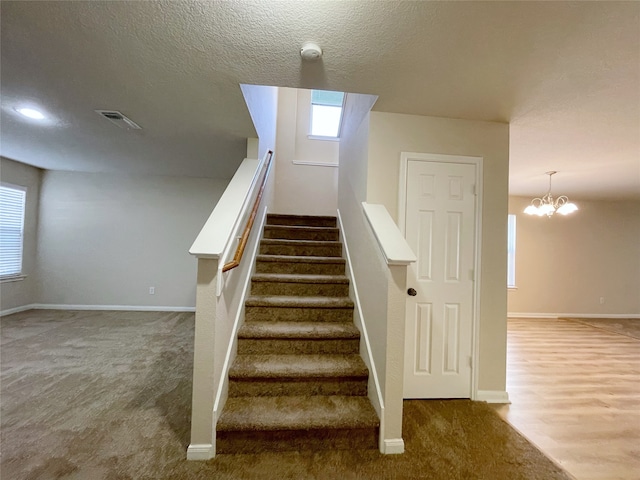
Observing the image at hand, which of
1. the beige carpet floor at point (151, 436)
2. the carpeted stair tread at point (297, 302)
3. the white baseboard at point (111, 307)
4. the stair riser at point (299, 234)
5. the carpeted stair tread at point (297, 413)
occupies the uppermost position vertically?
the stair riser at point (299, 234)

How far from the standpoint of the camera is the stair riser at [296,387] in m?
1.85

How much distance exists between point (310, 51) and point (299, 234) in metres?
2.15

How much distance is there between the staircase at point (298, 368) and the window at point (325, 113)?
2.90 meters

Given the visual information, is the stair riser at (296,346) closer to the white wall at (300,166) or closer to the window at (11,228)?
the white wall at (300,166)

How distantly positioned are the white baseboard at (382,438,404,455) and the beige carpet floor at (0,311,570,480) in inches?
1.9

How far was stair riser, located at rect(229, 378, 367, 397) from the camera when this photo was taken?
1851 millimetres

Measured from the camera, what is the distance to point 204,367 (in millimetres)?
1544

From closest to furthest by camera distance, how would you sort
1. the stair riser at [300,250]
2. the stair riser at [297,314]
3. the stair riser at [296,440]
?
the stair riser at [296,440], the stair riser at [297,314], the stair riser at [300,250]

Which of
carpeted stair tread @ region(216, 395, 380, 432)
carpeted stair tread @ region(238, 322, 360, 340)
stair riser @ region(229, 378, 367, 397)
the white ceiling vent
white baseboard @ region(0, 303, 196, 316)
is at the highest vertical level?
the white ceiling vent

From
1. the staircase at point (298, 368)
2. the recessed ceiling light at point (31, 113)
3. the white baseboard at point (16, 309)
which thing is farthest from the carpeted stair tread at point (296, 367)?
the white baseboard at point (16, 309)

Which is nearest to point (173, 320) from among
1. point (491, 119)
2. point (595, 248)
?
point (491, 119)

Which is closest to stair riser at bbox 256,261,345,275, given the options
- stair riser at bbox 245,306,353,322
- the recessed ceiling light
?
stair riser at bbox 245,306,353,322

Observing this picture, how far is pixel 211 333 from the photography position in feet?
5.07

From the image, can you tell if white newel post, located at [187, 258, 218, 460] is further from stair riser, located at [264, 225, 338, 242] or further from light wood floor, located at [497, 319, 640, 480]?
light wood floor, located at [497, 319, 640, 480]
